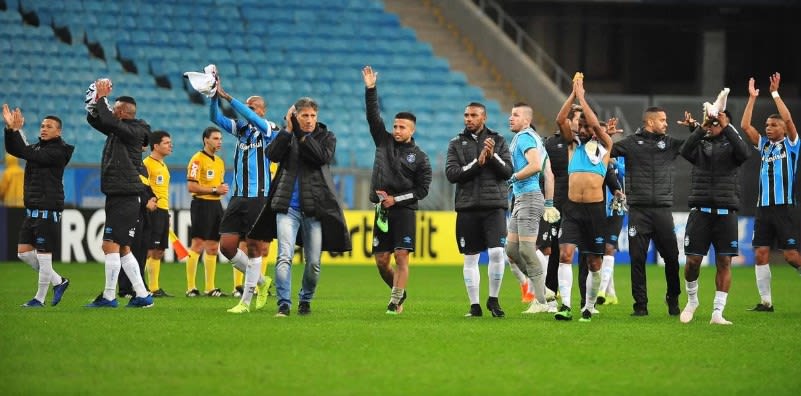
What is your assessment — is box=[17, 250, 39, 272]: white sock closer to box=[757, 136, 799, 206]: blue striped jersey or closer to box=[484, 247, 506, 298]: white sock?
box=[484, 247, 506, 298]: white sock

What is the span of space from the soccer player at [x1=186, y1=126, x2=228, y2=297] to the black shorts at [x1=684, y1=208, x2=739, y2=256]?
6.49 metres

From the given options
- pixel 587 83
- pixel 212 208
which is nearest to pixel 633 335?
pixel 212 208

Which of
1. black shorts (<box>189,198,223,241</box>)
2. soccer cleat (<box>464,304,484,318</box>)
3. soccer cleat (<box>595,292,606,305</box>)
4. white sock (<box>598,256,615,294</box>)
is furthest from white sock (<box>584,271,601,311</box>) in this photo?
black shorts (<box>189,198,223,241</box>)

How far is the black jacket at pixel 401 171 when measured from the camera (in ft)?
49.7


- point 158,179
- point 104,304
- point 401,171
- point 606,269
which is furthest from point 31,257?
point 606,269

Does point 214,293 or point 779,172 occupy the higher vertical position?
point 779,172

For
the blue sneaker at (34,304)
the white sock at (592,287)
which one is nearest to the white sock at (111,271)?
the blue sneaker at (34,304)

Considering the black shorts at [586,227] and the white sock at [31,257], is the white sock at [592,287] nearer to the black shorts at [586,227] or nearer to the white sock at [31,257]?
the black shorts at [586,227]

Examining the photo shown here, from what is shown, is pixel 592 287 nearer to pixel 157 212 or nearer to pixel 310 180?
pixel 310 180

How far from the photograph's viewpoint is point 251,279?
15094 millimetres

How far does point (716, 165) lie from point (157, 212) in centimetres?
747

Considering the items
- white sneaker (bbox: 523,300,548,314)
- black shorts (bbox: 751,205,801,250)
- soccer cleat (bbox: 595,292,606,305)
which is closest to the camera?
white sneaker (bbox: 523,300,548,314)

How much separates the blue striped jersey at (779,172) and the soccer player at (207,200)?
693 centimetres

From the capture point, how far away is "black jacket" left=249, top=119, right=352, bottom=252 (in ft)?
46.4
